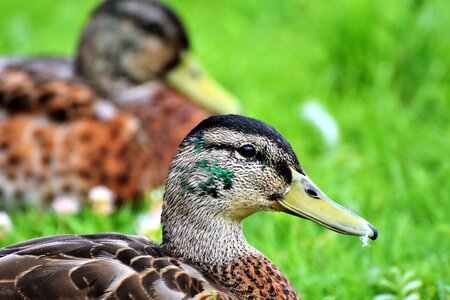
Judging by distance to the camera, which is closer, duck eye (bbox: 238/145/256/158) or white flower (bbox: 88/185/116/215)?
duck eye (bbox: 238/145/256/158)

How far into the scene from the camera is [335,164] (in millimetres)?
5090

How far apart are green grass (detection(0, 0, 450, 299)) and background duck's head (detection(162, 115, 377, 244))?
601 mm

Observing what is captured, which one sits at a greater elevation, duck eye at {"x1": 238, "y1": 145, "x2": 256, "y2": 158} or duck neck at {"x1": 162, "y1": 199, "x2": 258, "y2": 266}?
duck eye at {"x1": 238, "y1": 145, "x2": 256, "y2": 158}

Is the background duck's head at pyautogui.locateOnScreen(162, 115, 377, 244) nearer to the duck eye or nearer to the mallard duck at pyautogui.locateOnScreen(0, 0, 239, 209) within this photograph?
the duck eye

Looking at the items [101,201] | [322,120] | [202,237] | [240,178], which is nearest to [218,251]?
[202,237]

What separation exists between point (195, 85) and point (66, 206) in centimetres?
132

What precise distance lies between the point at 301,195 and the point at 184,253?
1.39 ft

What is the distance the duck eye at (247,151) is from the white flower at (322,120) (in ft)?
7.90

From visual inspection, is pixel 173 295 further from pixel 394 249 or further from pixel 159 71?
pixel 159 71

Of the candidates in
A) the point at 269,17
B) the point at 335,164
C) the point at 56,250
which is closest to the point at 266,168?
the point at 56,250

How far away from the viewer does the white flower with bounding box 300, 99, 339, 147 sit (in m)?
5.38

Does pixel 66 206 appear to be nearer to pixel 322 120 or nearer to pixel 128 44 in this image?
pixel 128 44

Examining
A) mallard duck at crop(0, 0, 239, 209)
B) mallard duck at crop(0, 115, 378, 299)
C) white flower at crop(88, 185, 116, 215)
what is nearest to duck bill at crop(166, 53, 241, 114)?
mallard duck at crop(0, 0, 239, 209)

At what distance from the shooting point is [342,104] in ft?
19.1
